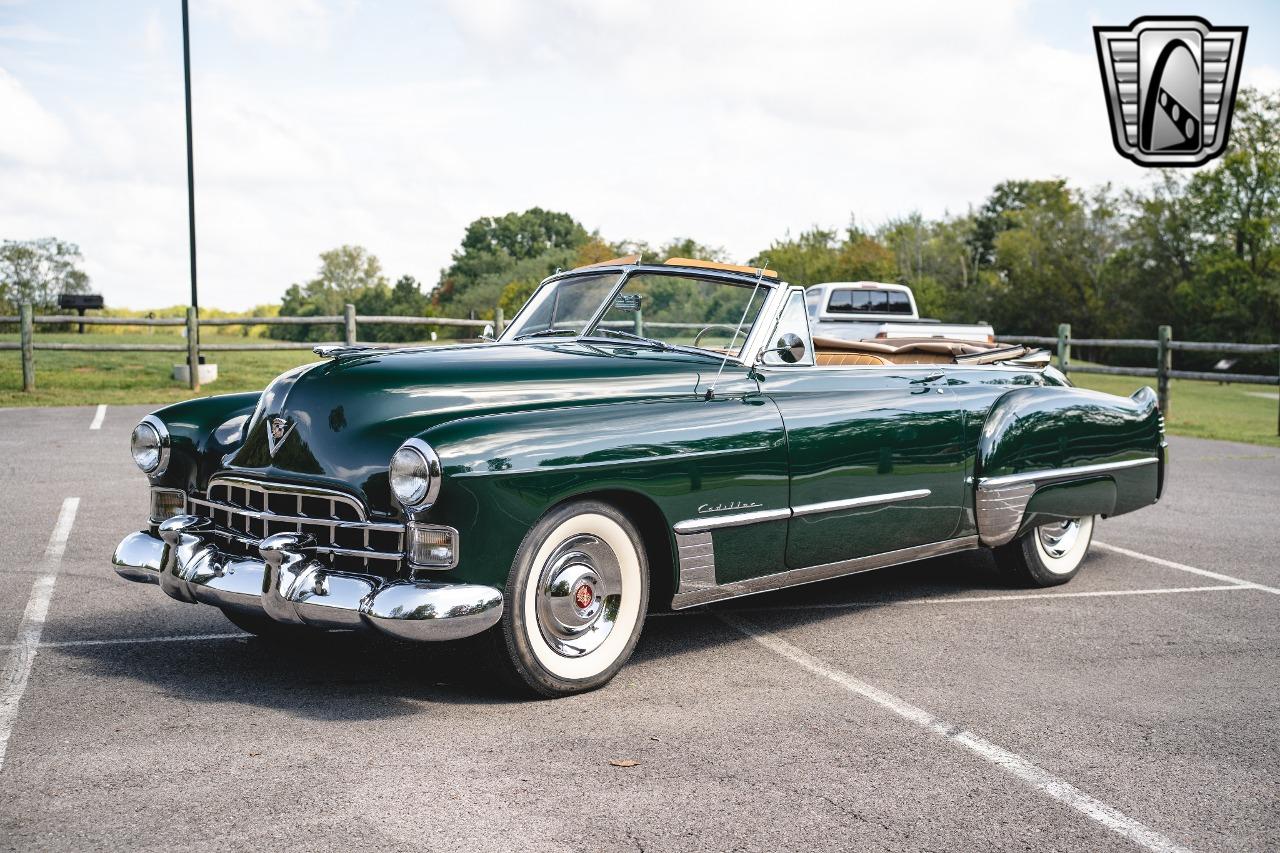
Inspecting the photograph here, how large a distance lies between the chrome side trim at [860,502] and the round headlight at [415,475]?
1.67 m

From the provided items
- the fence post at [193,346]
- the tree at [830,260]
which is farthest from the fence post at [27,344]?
the tree at [830,260]

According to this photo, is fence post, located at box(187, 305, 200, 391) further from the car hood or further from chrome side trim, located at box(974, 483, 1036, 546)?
chrome side trim, located at box(974, 483, 1036, 546)

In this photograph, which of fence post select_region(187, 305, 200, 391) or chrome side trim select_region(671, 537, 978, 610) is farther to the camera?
fence post select_region(187, 305, 200, 391)

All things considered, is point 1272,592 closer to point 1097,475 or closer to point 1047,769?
point 1097,475

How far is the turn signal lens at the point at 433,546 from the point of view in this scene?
392 centimetres

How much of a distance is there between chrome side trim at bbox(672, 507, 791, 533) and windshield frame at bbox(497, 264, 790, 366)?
2.29 ft

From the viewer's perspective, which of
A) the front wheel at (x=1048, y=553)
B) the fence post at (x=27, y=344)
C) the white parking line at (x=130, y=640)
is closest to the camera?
the white parking line at (x=130, y=640)

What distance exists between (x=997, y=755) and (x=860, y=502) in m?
1.61

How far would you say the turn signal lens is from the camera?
3918 mm

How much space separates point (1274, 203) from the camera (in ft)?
148

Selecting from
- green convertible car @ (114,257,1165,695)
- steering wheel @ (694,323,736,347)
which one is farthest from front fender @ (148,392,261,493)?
steering wheel @ (694,323,736,347)

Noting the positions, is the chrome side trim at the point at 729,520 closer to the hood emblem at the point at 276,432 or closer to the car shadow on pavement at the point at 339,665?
the car shadow on pavement at the point at 339,665

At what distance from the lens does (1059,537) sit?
21.5ft

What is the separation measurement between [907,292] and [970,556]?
1314cm
